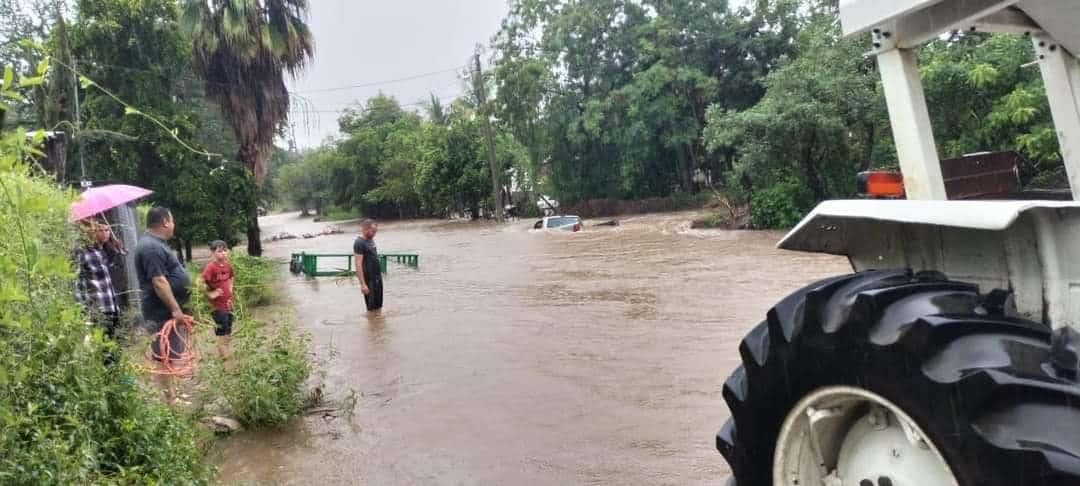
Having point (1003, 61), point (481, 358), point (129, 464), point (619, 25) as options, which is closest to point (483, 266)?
point (481, 358)

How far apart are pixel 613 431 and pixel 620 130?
3060 cm

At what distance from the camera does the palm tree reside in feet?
67.6

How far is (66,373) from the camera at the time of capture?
10.4 ft

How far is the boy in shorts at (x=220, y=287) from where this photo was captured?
7.21m

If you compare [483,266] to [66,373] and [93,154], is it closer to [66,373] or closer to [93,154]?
[93,154]

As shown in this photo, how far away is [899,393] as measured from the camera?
6.27 ft

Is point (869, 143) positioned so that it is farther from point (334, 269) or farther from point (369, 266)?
point (369, 266)

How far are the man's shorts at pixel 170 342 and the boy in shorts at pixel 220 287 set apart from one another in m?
0.98

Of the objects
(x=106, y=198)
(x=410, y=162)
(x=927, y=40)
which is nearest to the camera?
(x=927, y=40)

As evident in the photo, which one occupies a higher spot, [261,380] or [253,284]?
[253,284]

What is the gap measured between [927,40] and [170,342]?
5.71 meters

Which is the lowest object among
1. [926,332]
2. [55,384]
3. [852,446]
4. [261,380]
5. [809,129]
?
[852,446]

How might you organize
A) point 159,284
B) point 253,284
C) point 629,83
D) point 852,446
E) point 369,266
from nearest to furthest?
point 852,446
point 159,284
point 369,266
point 253,284
point 629,83

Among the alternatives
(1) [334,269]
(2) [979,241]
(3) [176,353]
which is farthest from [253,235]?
(2) [979,241]
